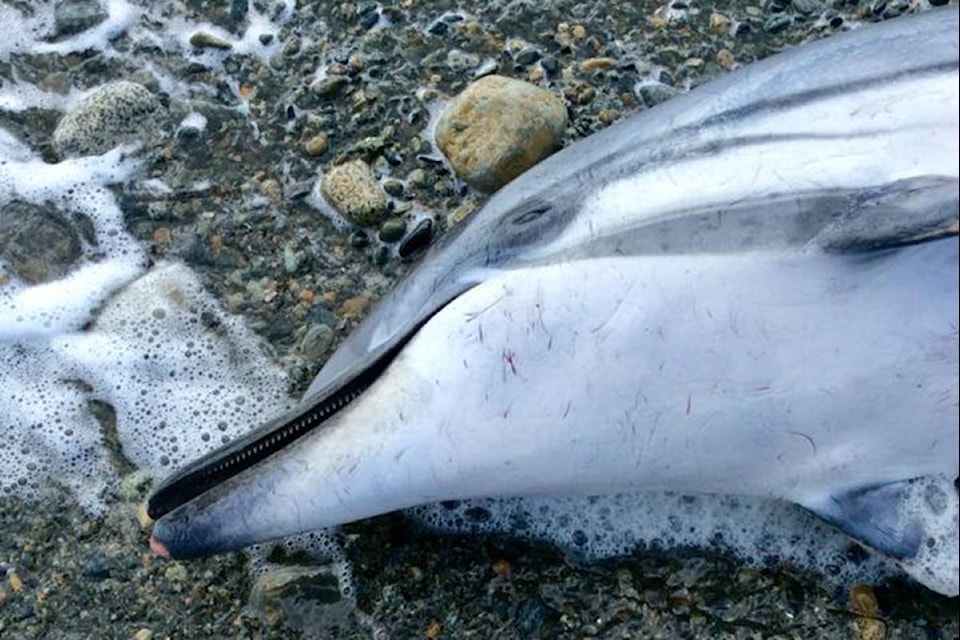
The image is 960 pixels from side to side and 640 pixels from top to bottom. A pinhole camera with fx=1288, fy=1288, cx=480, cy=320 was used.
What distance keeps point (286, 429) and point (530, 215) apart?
41.8 inches

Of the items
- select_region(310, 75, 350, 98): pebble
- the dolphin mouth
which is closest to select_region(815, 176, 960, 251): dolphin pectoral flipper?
the dolphin mouth

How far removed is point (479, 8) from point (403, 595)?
2792 millimetres

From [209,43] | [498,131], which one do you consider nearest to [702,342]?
[498,131]

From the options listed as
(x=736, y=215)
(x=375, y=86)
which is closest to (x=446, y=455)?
(x=736, y=215)

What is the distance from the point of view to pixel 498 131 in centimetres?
529

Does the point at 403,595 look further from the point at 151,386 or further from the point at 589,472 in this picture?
the point at 151,386

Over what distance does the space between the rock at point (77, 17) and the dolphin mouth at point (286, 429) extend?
9.02ft

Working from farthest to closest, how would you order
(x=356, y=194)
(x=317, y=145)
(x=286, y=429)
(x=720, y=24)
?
(x=720, y=24), (x=317, y=145), (x=356, y=194), (x=286, y=429)

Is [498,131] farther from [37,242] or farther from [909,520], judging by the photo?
[909,520]

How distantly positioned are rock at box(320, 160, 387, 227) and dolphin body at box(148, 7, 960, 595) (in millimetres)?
1061

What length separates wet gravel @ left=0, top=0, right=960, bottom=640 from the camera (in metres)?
4.55

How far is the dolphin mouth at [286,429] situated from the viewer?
13.8 feet

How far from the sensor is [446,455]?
13.5 feet

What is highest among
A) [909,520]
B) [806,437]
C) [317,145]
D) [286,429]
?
[317,145]
